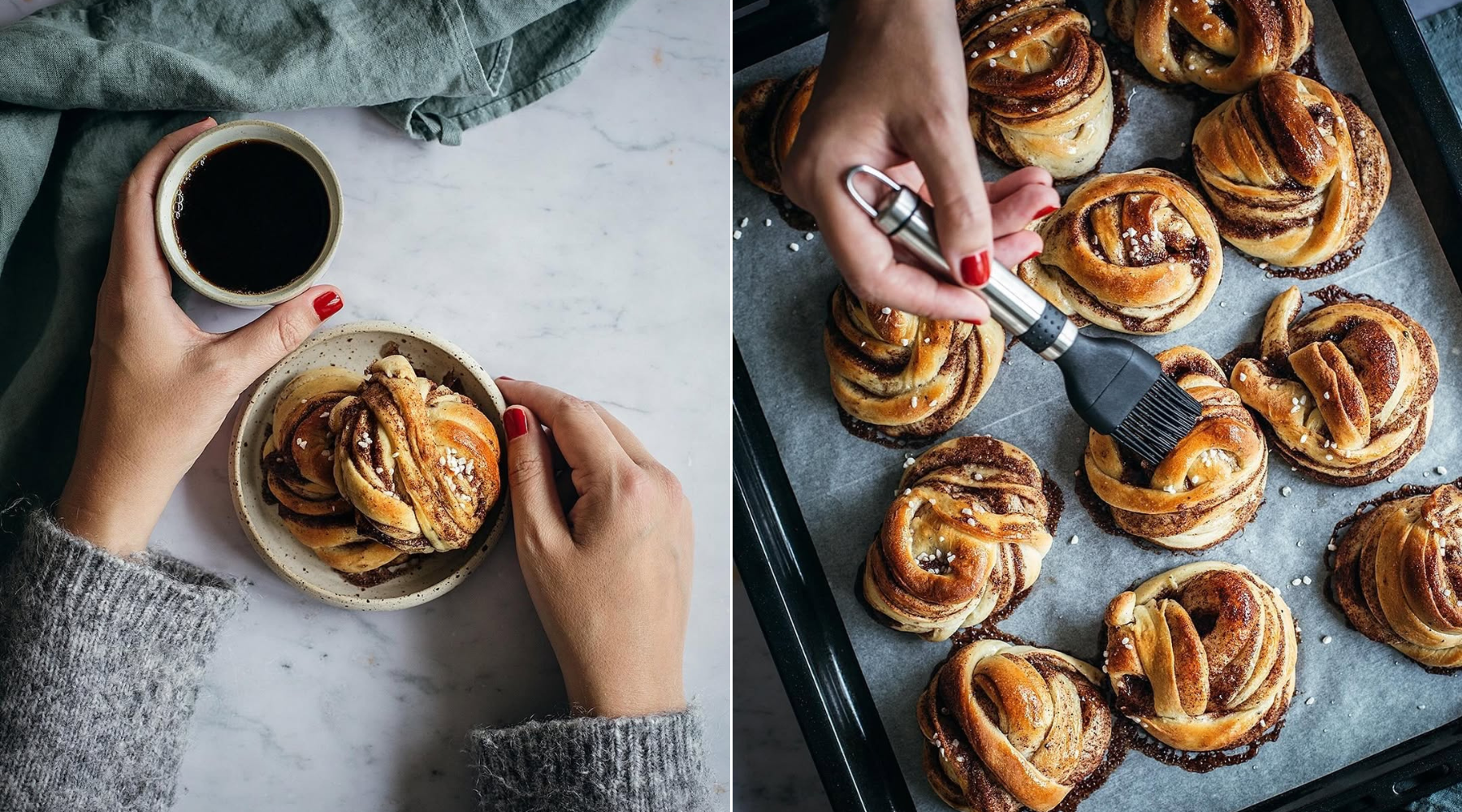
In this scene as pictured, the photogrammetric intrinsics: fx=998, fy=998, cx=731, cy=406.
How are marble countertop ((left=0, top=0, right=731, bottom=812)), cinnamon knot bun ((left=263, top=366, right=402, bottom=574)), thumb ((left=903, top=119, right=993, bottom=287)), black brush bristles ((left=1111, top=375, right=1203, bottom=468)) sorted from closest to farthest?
thumb ((left=903, top=119, right=993, bottom=287)), cinnamon knot bun ((left=263, top=366, right=402, bottom=574)), marble countertop ((left=0, top=0, right=731, bottom=812)), black brush bristles ((left=1111, top=375, right=1203, bottom=468))

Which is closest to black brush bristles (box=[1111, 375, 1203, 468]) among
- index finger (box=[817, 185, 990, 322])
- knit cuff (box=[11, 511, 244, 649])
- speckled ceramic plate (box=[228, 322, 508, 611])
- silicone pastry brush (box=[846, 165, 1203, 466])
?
silicone pastry brush (box=[846, 165, 1203, 466])

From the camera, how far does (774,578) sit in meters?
1.72

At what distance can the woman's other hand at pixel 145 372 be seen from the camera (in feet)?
4.25

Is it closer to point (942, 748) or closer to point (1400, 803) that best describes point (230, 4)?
point (942, 748)

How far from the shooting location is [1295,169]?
5.73 ft

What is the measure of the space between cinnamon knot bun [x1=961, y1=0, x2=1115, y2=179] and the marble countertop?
572mm

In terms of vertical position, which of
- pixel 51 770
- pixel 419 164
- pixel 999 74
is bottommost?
pixel 999 74

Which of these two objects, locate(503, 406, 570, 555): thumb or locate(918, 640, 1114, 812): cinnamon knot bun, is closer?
locate(503, 406, 570, 555): thumb

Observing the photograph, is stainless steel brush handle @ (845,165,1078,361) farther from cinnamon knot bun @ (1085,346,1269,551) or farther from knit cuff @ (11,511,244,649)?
knit cuff @ (11,511,244,649)

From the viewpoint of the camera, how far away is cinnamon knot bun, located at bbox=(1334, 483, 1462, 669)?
1653mm

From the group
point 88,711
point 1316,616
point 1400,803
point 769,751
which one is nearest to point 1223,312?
point 1316,616

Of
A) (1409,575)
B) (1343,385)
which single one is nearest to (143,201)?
(1343,385)

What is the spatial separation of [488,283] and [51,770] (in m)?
0.85

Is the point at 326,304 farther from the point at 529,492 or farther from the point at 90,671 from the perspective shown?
the point at 90,671
